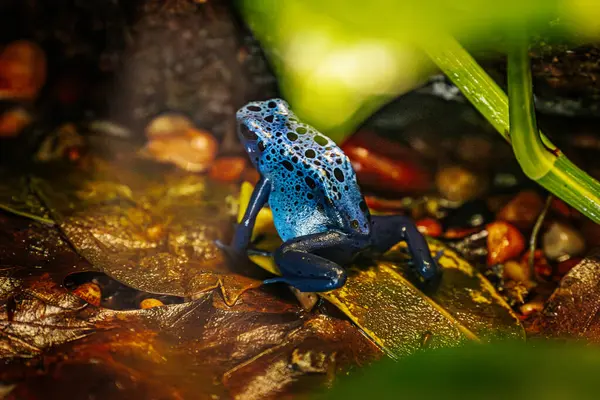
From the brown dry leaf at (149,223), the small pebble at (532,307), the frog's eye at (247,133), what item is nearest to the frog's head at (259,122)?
the frog's eye at (247,133)

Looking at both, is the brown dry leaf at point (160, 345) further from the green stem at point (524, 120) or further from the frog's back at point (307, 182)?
the green stem at point (524, 120)

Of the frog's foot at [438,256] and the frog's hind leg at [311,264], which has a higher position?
the frog's hind leg at [311,264]

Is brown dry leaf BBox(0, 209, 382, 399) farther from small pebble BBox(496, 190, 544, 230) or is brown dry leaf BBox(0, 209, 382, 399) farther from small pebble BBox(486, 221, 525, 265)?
small pebble BBox(496, 190, 544, 230)

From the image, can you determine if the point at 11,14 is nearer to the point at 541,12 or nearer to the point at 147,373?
the point at 147,373

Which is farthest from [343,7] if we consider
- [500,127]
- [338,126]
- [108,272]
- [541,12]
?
[108,272]

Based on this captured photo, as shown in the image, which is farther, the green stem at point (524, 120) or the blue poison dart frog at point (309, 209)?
A: the blue poison dart frog at point (309, 209)

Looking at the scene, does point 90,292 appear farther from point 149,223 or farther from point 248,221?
point 248,221

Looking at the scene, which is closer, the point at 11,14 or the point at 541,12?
the point at 541,12
